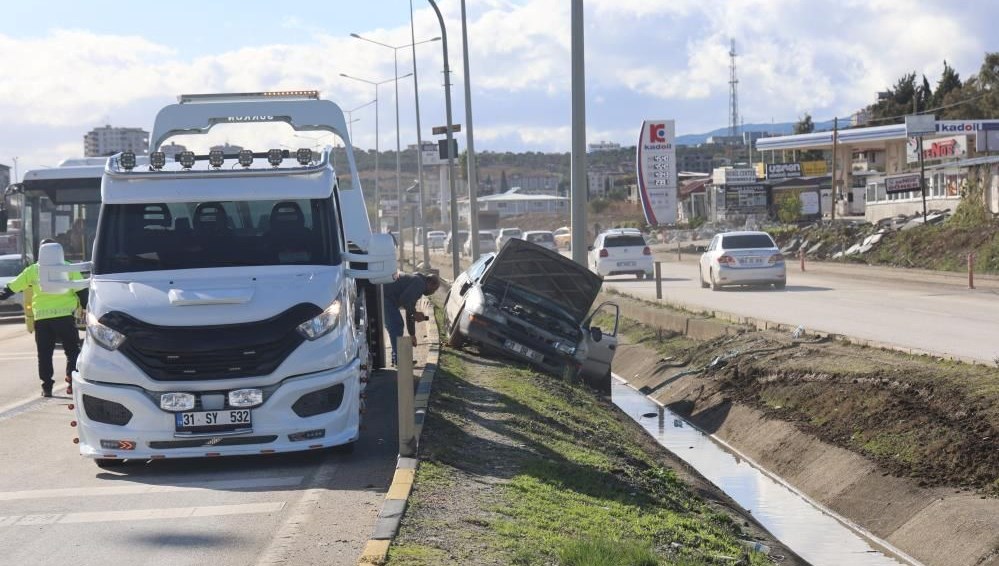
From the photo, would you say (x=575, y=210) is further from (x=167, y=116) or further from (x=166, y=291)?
(x=166, y=291)

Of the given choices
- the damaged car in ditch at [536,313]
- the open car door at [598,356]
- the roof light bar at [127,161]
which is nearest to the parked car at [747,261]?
the open car door at [598,356]

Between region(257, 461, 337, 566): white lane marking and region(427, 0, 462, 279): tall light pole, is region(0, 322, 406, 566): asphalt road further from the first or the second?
region(427, 0, 462, 279): tall light pole

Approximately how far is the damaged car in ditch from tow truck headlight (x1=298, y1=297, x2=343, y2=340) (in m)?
8.82

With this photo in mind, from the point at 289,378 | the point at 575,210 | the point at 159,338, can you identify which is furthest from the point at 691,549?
the point at 575,210

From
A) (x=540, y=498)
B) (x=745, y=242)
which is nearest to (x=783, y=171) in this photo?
(x=745, y=242)

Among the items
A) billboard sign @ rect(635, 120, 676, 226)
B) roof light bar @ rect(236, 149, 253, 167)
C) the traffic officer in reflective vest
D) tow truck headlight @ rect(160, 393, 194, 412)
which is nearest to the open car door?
the traffic officer in reflective vest

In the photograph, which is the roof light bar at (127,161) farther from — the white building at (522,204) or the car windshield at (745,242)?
the white building at (522,204)

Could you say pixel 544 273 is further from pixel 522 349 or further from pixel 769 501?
pixel 769 501

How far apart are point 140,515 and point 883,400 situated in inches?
376

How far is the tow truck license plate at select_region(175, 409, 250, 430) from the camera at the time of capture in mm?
10297

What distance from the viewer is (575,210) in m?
23.5

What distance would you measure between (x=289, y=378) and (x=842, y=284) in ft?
101

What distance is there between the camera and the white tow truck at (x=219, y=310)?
1028 cm

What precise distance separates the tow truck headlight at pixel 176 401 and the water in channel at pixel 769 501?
18.4 ft
